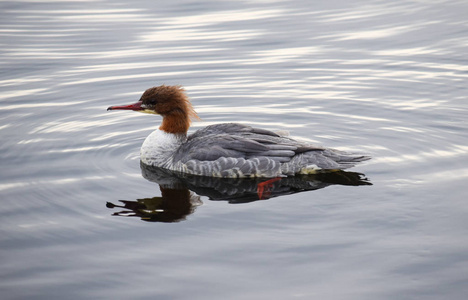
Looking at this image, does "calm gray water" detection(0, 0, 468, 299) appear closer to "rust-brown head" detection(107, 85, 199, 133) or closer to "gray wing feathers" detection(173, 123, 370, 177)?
"gray wing feathers" detection(173, 123, 370, 177)

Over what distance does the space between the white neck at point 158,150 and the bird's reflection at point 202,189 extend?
0.32 ft

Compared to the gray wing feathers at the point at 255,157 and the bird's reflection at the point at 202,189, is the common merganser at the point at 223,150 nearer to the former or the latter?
the gray wing feathers at the point at 255,157

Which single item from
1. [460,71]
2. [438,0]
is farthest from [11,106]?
[438,0]

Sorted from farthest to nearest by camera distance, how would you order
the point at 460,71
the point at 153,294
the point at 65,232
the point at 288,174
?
the point at 460,71 < the point at 288,174 < the point at 65,232 < the point at 153,294

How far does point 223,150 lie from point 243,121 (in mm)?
1887

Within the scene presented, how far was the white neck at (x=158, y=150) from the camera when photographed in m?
9.09

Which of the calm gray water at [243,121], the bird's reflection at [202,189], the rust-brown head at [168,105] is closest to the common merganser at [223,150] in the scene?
the rust-brown head at [168,105]

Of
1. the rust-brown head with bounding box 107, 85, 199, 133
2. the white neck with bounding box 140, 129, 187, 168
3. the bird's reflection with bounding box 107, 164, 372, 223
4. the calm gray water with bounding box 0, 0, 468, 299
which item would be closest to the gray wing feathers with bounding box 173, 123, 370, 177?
the bird's reflection with bounding box 107, 164, 372, 223

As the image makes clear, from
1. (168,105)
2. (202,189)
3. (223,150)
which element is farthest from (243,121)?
(202,189)

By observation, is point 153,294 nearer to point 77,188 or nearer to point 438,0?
point 77,188

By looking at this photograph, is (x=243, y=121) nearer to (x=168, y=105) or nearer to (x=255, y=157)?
(x=168, y=105)

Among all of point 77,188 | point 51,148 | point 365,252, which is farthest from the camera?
point 51,148

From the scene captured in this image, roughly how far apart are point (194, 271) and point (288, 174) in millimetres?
2856

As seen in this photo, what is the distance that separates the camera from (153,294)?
234 inches
